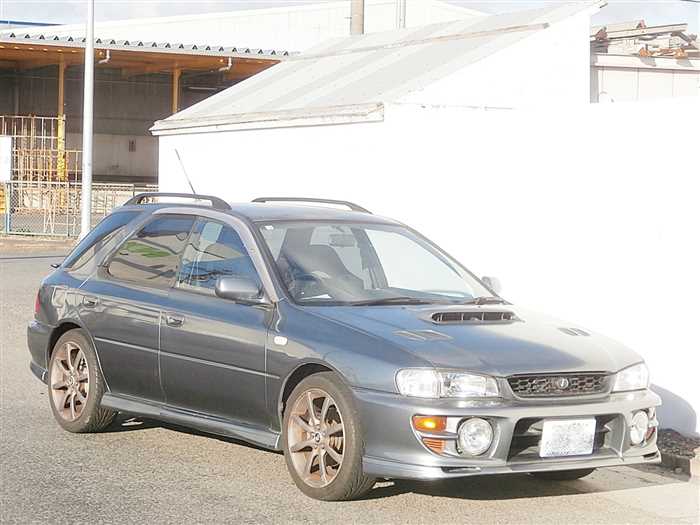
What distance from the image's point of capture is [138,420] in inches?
356

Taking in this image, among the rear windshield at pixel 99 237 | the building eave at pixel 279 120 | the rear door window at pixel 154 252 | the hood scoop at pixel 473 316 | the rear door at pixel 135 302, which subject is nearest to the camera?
the hood scoop at pixel 473 316

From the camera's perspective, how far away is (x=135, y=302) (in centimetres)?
812

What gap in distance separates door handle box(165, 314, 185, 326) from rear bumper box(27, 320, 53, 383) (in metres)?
1.40

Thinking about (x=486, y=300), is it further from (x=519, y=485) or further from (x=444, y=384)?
(x=444, y=384)

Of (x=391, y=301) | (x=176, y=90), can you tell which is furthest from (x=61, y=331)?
(x=176, y=90)

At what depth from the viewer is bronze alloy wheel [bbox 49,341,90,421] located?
8.52 m

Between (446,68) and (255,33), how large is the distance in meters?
37.9

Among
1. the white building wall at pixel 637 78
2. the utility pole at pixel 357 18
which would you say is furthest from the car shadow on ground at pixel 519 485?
the utility pole at pixel 357 18

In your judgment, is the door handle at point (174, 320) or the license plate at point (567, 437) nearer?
the license plate at point (567, 437)

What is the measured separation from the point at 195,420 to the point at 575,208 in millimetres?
3804

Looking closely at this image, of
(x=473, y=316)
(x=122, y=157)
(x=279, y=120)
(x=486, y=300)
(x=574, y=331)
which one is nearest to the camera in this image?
(x=473, y=316)

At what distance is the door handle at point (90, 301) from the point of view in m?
8.45

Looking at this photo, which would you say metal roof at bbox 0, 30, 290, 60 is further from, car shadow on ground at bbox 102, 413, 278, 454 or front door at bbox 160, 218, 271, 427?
front door at bbox 160, 218, 271, 427

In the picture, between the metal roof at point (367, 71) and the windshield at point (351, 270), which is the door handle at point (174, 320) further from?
the metal roof at point (367, 71)
